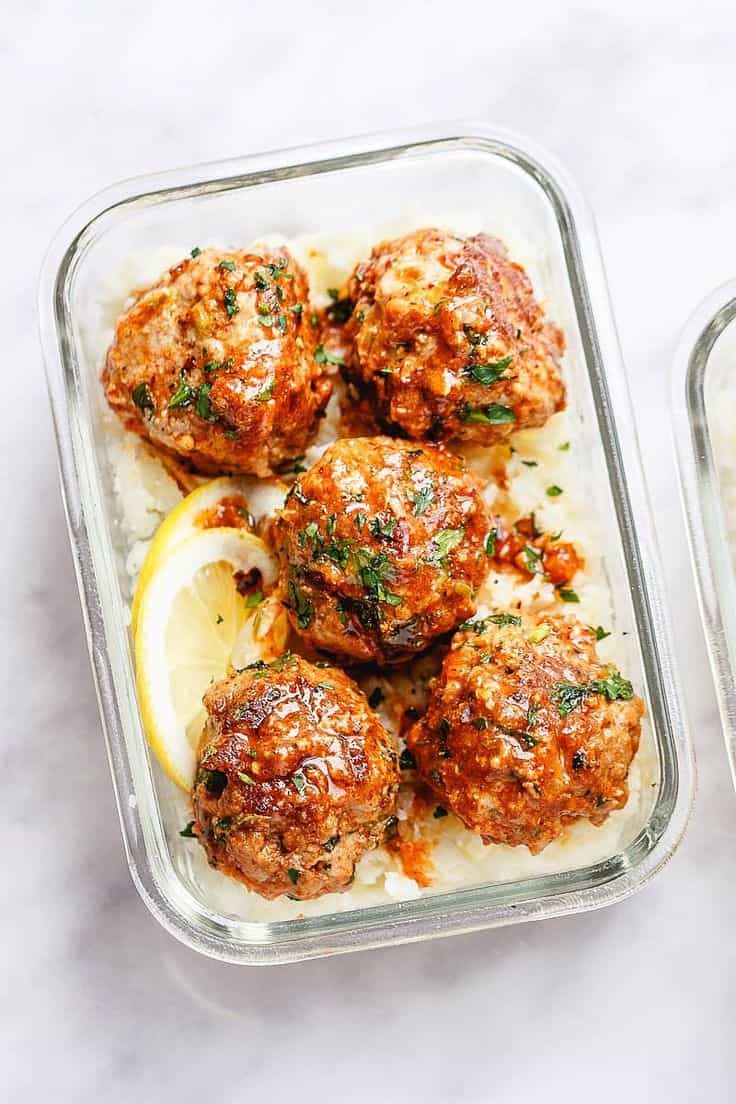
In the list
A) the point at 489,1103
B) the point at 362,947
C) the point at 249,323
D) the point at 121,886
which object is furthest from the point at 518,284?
the point at 489,1103

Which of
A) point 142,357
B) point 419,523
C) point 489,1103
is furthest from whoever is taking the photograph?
point 489,1103

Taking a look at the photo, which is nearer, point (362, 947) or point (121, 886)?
point (362, 947)

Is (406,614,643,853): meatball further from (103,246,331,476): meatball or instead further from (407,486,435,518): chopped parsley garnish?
(103,246,331,476): meatball

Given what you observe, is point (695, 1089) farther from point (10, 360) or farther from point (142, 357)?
point (10, 360)

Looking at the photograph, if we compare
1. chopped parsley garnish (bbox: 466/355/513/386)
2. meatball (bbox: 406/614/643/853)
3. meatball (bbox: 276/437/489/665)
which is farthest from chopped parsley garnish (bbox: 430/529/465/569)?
chopped parsley garnish (bbox: 466/355/513/386)

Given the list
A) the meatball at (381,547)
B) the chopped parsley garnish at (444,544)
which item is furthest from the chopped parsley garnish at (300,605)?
the chopped parsley garnish at (444,544)

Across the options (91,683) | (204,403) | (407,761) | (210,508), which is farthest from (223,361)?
(91,683)
